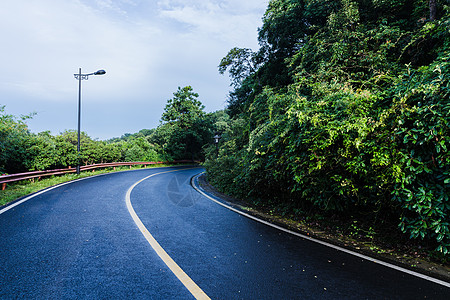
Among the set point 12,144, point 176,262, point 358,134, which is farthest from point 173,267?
point 12,144

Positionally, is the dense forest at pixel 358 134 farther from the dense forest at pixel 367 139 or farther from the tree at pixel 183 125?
the tree at pixel 183 125

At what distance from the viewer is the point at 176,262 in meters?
3.39

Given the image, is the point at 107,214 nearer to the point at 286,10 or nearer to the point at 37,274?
the point at 37,274

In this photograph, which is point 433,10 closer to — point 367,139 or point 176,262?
point 367,139

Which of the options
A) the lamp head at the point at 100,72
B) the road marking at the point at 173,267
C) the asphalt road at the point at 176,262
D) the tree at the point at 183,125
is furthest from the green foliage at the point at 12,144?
the tree at the point at 183,125

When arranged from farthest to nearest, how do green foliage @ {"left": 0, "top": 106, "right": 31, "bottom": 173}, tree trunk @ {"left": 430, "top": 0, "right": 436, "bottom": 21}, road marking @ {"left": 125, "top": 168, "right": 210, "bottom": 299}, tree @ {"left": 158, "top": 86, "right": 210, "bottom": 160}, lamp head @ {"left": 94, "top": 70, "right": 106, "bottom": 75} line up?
1. tree @ {"left": 158, "top": 86, "right": 210, "bottom": 160}
2. lamp head @ {"left": 94, "top": 70, "right": 106, "bottom": 75}
3. green foliage @ {"left": 0, "top": 106, "right": 31, "bottom": 173}
4. tree trunk @ {"left": 430, "top": 0, "right": 436, "bottom": 21}
5. road marking @ {"left": 125, "top": 168, "right": 210, "bottom": 299}

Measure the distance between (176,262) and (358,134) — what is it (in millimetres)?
3855

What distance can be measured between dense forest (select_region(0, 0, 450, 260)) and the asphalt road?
125 centimetres

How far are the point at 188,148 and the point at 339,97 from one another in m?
34.3

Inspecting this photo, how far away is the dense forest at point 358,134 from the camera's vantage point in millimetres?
3527

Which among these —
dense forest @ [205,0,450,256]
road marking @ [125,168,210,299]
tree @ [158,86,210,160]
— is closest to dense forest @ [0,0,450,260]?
dense forest @ [205,0,450,256]

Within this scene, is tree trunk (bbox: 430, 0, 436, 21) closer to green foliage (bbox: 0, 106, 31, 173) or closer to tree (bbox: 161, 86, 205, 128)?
green foliage (bbox: 0, 106, 31, 173)

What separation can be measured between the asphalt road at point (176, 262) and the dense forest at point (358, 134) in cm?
125

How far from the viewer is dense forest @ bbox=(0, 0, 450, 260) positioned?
11.6 ft
